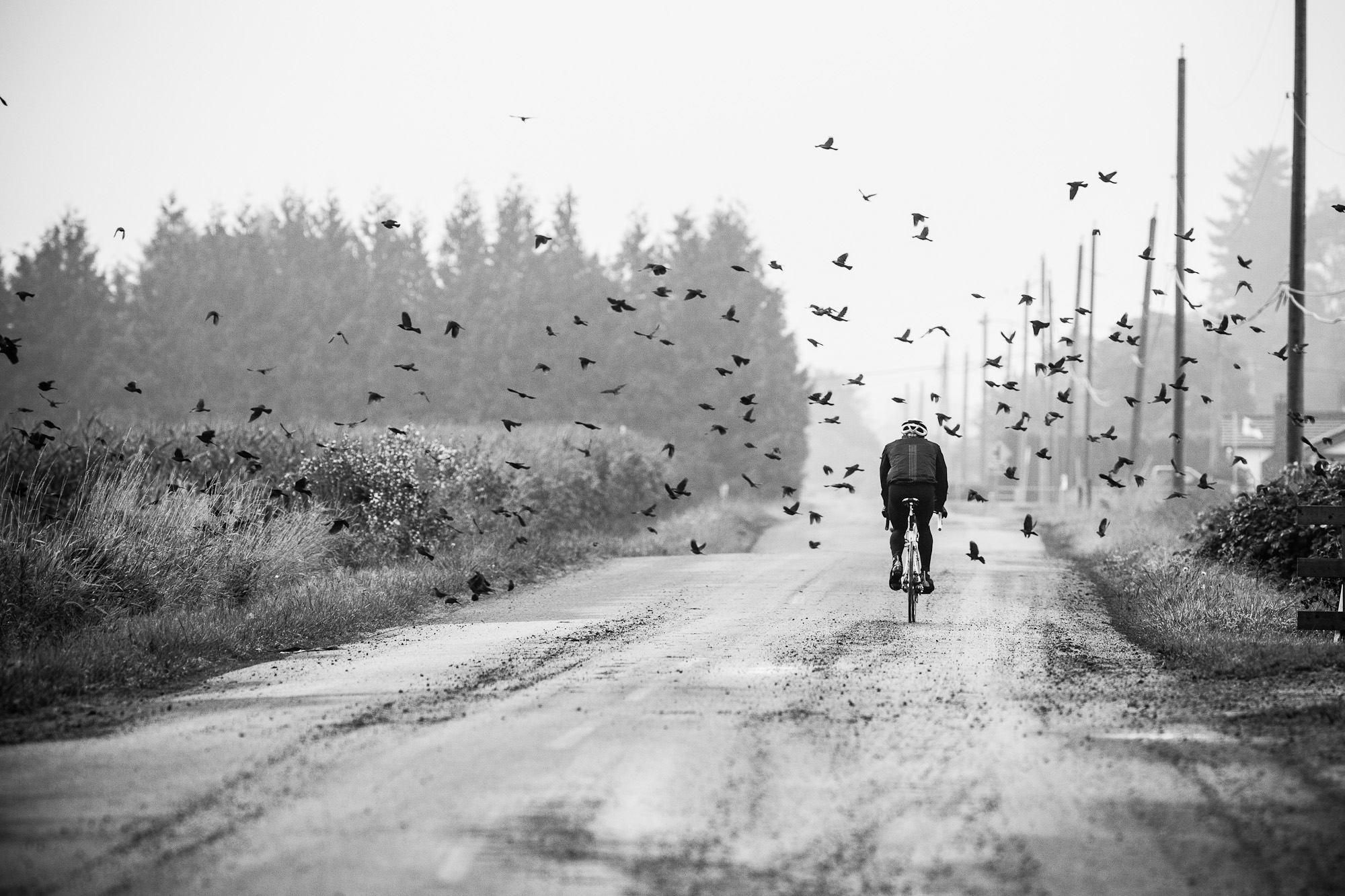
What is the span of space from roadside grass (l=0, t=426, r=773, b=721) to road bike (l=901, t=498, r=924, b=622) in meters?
4.76

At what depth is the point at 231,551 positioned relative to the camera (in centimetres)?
1609

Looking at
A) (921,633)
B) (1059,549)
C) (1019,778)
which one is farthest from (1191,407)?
(1019,778)

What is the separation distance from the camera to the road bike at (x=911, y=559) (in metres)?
14.3

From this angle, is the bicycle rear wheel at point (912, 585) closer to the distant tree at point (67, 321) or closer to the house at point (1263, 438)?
the house at point (1263, 438)

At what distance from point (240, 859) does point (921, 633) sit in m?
8.74

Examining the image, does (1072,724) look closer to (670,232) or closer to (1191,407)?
(670,232)

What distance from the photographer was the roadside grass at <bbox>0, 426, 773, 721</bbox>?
11.2 m

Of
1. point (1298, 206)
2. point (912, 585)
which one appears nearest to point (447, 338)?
point (1298, 206)

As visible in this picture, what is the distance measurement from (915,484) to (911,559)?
839mm

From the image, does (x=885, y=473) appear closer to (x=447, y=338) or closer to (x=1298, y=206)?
(x=1298, y=206)

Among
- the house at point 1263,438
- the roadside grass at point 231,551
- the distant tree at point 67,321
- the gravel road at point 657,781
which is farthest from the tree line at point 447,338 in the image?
the gravel road at point 657,781

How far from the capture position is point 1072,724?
8086 millimetres

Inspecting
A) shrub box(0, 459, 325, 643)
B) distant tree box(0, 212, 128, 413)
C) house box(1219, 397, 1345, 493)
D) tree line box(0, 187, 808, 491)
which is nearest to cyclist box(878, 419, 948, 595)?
shrub box(0, 459, 325, 643)

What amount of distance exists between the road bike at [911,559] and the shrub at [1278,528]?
5069 mm
